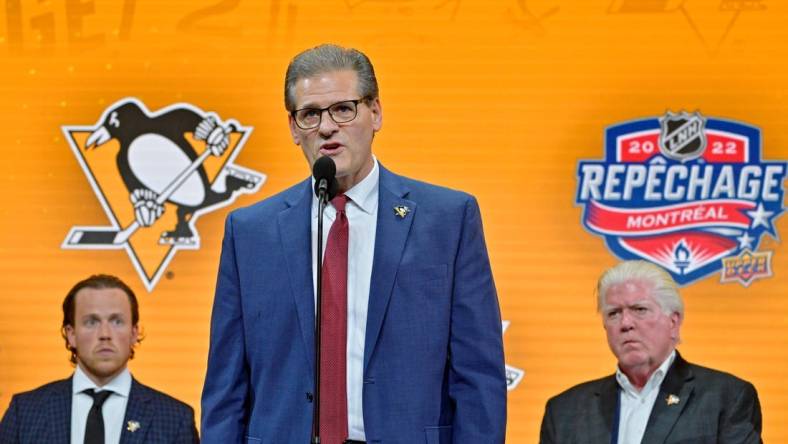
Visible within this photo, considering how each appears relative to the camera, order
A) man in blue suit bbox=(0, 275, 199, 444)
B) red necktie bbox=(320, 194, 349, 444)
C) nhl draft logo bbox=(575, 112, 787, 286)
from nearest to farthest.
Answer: red necktie bbox=(320, 194, 349, 444) → man in blue suit bbox=(0, 275, 199, 444) → nhl draft logo bbox=(575, 112, 787, 286)

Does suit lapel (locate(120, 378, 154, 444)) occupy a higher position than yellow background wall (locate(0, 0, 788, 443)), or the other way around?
yellow background wall (locate(0, 0, 788, 443))

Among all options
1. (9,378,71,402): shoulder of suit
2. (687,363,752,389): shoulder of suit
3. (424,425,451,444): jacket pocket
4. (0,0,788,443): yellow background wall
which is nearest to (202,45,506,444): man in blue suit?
(424,425,451,444): jacket pocket

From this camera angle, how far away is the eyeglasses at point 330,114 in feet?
7.83

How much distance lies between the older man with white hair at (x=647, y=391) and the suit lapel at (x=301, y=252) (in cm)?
153

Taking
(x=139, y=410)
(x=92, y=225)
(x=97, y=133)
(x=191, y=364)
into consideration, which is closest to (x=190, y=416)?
(x=139, y=410)

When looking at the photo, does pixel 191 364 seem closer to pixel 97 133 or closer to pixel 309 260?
pixel 97 133

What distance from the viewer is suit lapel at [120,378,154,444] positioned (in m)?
3.75

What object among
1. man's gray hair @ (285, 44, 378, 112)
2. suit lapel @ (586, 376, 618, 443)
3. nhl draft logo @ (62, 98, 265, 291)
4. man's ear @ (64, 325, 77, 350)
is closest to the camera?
man's gray hair @ (285, 44, 378, 112)

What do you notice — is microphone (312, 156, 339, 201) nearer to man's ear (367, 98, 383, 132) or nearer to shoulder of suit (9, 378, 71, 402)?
man's ear (367, 98, 383, 132)

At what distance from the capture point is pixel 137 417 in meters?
3.79

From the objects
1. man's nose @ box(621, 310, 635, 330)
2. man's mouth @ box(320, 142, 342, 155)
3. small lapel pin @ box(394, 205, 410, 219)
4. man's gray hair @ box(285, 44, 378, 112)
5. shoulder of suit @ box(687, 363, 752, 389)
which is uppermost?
man's gray hair @ box(285, 44, 378, 112)

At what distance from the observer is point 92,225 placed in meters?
4.24

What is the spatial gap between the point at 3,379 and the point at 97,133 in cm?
92

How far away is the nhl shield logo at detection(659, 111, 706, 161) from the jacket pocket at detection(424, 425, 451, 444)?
205 centimetres
